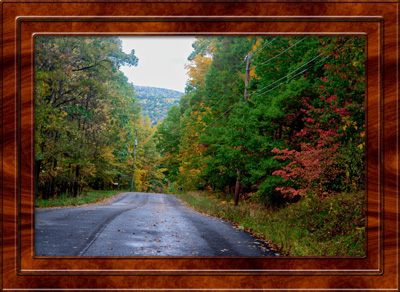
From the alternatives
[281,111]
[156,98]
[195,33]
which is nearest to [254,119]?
[281,111]

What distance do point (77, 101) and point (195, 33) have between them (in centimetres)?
368

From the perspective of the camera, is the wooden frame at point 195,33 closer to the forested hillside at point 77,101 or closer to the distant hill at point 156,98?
the forested hillside at point 77,101

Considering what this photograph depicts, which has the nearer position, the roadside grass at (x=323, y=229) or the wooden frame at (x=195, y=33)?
the wooden frame at (x=195, y=33)

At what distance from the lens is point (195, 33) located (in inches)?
127

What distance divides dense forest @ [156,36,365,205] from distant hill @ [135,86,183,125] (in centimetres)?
42

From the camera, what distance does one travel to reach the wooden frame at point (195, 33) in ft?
9.69

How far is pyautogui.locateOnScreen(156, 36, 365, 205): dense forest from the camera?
3867mm

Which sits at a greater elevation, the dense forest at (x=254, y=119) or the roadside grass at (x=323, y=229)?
the dense forest at (x=254, y=119)

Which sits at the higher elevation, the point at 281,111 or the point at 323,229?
the point at 281,111

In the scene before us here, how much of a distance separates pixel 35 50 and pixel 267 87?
8.42 meters

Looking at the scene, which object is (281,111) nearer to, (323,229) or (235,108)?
(235,108)

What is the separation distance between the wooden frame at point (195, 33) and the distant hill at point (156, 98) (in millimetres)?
804

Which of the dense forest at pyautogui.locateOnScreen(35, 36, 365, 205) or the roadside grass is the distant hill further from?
the roadside grass

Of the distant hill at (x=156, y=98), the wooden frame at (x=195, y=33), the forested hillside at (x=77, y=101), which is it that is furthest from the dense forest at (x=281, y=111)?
the forested hillside at (x=77, y=101)
